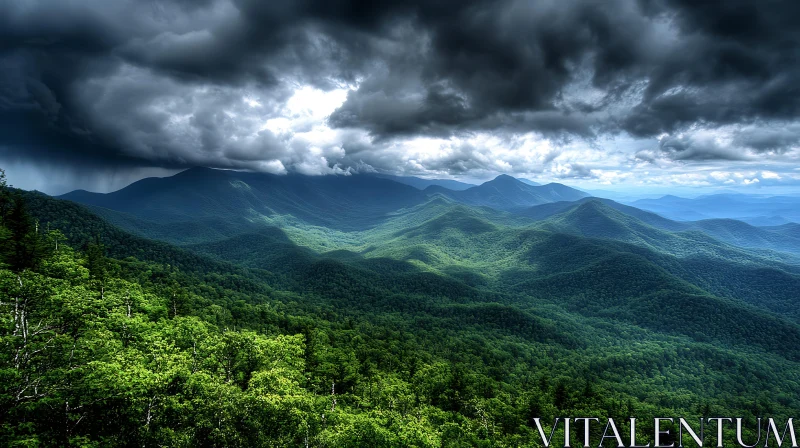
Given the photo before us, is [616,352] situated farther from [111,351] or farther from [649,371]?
[111,351]

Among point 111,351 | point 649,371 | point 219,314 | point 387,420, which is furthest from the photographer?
point 649,371

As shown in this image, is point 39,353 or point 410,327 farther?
point 410,327

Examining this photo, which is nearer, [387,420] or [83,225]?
[387,420]

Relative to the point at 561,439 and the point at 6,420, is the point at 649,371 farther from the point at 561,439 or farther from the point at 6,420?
the point at 6,420

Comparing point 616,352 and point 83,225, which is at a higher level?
point 83,225

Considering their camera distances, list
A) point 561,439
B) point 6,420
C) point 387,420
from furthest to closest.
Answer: point 561,439
point 387,420
point 6,420

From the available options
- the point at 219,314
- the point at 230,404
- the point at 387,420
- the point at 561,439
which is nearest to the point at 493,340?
the point at 561,439

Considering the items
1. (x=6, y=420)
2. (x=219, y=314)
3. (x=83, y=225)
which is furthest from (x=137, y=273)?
(x=6, y=420)

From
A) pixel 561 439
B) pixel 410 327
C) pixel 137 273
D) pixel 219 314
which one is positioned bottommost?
pixel 410 327

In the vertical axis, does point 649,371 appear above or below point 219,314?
below
